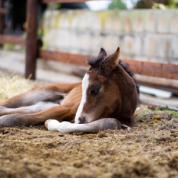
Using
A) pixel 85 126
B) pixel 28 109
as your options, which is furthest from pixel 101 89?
pixel 28 109

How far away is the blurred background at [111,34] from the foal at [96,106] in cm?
254

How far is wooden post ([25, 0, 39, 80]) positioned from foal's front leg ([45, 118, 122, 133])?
4585 mm

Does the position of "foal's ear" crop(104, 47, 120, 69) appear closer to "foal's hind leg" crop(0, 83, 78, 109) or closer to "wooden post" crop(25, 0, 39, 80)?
"foal's hind leg" crop(0, 83, 78, 109)

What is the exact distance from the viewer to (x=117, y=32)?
32.0 ft

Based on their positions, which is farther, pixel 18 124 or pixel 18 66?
pixel 18 66

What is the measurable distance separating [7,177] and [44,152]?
2.41 feet

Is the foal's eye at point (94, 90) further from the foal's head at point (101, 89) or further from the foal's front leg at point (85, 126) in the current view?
the foal's front leg at point (85, 126)

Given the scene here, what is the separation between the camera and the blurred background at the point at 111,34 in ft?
28.4

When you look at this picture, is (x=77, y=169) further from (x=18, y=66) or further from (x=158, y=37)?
(x=18, y=66)

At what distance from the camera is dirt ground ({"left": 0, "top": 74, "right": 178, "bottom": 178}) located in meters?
3.58

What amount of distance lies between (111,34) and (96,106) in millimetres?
4707

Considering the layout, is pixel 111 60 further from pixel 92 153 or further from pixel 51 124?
pixel 92 153

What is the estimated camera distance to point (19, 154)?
13.3 ft

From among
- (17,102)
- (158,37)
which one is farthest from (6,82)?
(158,37)
